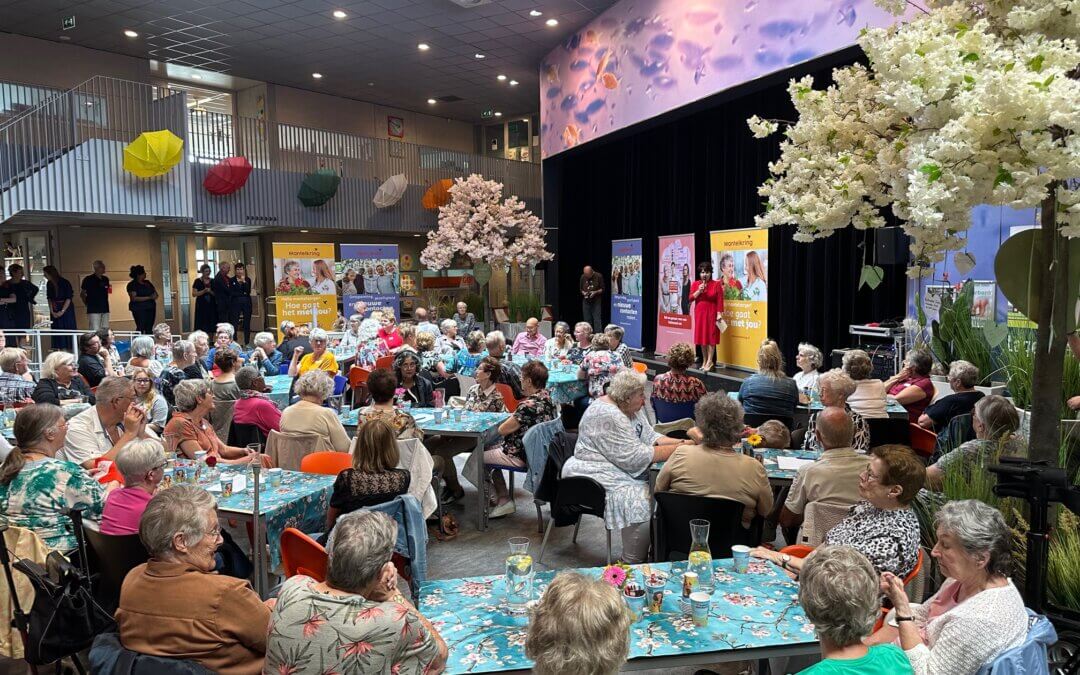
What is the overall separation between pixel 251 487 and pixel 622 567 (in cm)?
232

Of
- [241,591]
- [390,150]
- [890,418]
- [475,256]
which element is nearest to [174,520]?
[241,591]

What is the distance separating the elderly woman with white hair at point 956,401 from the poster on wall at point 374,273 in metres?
10.8

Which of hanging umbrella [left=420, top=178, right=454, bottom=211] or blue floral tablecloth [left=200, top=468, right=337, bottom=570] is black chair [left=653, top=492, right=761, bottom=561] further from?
hanging umbrella [left=420, top=178, right=454, bottom=211]

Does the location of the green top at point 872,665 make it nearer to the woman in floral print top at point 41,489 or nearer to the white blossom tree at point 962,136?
the white blossom tree at point 962,136

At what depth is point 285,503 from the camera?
154 inches

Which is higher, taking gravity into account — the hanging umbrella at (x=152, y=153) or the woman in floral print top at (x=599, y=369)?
the hanging umbrella at (x=152, y=153)

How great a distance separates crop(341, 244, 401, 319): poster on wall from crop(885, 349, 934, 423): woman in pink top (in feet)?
33.6

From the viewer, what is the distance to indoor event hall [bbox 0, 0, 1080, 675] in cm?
218

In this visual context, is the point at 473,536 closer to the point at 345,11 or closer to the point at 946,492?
the point at 946,492

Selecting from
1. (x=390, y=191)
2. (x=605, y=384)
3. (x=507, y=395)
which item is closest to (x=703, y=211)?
(x=605, y=384)

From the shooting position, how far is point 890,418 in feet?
17.8

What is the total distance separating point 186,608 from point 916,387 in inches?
218

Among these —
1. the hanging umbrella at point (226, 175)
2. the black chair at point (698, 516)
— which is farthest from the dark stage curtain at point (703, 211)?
the hanging umbrella at point (226, 175)

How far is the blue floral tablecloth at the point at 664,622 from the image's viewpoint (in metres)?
2.34
